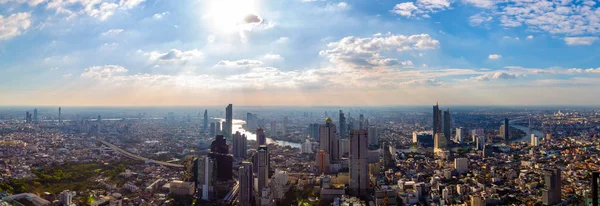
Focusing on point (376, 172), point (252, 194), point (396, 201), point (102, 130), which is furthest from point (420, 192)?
point (102, 130)

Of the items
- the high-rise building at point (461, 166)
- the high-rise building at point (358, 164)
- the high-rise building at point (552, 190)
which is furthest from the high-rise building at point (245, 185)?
the high-rise building at point (461, 166)

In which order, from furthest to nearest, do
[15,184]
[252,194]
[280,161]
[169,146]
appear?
[169,146] → [280,161] → [15,184] → [252,194]

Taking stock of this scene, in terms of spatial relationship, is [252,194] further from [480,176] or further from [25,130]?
[25,130]

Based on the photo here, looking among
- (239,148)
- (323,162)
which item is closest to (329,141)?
(323,162)

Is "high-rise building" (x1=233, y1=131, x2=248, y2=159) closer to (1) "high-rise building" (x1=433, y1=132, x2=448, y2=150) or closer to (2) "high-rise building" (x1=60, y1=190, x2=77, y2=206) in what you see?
(2) "high-rise building" (x1=60, y1=190, x2=77, y2=206)

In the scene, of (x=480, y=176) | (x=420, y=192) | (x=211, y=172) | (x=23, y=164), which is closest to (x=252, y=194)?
(x=211, y=172)

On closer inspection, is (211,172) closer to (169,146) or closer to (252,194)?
(252,194)

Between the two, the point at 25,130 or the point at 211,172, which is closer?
the point at 211,172

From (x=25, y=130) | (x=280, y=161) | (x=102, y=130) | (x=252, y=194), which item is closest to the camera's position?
(x=252, y=194)
